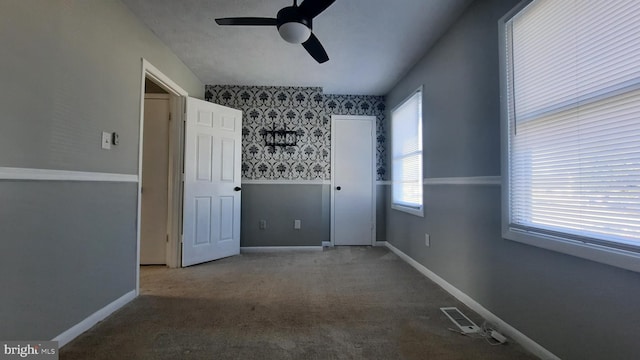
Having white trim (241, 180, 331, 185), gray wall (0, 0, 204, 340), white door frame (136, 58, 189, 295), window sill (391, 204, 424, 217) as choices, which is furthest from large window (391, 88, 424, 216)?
gray wall (0, 0, 204, 340)

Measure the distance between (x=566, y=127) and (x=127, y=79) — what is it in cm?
290

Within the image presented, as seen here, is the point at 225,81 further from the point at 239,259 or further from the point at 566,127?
the point at 566,127

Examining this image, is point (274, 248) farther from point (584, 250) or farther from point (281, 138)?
point (584, 250)

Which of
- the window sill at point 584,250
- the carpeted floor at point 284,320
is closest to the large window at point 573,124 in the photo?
the window sill at point 584,250

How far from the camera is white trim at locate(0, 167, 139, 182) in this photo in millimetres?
1307

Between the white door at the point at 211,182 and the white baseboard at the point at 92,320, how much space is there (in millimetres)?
990

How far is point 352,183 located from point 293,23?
9.34ft

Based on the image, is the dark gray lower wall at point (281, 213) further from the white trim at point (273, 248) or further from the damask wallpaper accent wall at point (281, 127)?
the damask wallpaper accent wall at point (281, 127)

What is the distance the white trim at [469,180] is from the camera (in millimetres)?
1867

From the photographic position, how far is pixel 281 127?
4062 mm

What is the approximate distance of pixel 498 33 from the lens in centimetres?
184

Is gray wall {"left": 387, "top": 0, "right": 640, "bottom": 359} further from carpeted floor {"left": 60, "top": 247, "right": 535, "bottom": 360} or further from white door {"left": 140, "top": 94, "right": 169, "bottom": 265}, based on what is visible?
white door {"left": 140, "top": 94, "right": 169, "bottom": 265}

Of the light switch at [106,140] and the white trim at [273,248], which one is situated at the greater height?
the light switch at [106,140]

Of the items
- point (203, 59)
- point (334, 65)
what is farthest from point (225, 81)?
point (334, 65)
